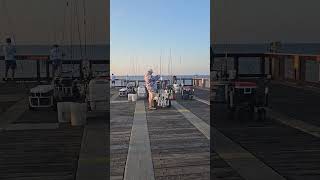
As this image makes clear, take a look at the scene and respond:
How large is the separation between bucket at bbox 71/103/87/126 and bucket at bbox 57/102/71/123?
38 centimetres

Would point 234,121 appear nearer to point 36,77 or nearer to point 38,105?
point 38,105

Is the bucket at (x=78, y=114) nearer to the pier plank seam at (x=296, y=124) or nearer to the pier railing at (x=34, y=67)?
the pier plank seam at (x=296, y=124)

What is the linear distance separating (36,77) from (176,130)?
34.0 ft

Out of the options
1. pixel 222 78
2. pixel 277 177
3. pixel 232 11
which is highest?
pixel 232 11

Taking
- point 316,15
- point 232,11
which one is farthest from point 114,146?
point 316,15

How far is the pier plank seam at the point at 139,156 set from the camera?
5.34 metres

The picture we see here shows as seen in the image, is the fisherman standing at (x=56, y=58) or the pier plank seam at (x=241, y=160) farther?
the fisherman standing at (x=56, y=58)

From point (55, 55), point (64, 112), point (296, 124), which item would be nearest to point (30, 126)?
point (64, 112)

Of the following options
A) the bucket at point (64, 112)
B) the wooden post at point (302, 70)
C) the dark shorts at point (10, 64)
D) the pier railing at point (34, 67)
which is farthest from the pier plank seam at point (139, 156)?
the pier railing at point (34, 67)

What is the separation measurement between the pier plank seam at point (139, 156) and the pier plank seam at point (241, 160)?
0.90 metres

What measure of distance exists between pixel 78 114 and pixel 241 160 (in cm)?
367

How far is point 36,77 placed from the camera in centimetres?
1773

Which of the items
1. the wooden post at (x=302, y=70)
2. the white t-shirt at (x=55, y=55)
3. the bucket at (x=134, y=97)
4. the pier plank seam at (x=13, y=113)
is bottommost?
the pier plank seam at (x=13, y=113)

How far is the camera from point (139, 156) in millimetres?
6320
